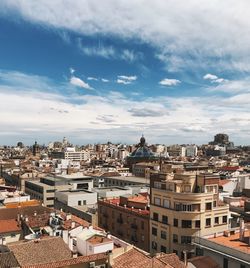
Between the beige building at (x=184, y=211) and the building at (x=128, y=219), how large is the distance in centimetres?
332

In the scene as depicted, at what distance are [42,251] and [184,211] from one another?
20887 millimetres

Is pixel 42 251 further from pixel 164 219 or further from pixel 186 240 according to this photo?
pixel 186 240

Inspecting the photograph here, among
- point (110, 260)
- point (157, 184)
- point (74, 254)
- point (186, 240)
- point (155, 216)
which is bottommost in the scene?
point (186, 240)

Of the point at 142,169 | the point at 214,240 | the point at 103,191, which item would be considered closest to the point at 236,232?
the point at 214,240

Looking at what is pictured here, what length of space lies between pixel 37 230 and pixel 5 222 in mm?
8066

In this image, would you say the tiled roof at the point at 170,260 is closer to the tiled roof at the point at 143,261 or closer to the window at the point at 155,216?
the tiled roof at the point at 143,261

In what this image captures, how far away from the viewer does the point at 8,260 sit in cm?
3538

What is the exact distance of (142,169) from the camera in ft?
548

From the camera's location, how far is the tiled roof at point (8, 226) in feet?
179

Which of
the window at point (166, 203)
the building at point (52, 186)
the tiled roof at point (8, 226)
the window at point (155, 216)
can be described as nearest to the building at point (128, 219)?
the window at point (155, 216)

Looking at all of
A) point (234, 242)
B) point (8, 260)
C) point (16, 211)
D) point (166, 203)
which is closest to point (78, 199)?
point (16, 211)

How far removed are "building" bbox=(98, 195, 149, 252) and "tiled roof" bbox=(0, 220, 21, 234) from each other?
1773 centimetres

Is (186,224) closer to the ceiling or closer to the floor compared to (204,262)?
closer to the ceiling

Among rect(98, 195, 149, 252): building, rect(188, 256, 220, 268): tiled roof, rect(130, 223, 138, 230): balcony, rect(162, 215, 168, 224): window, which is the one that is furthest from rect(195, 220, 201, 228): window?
rect(130, 223, 138, 230): balcony
